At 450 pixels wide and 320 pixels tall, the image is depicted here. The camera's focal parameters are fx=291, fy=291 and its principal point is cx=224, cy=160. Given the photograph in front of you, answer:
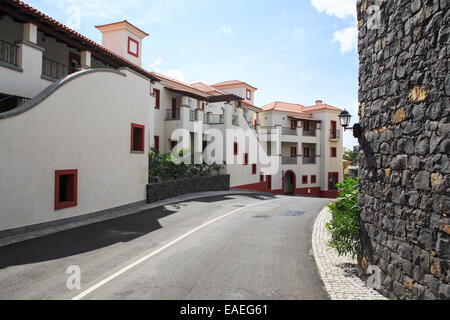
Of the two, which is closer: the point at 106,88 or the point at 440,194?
the point at 440,194

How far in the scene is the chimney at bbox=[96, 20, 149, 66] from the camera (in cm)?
2477

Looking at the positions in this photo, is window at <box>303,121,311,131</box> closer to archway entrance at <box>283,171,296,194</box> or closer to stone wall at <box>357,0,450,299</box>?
archway entrance at <box>283,171,296,194</box>

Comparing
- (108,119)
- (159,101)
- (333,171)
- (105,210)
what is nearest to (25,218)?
(105,210)

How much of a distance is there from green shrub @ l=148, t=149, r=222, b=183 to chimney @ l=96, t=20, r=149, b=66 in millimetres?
9656

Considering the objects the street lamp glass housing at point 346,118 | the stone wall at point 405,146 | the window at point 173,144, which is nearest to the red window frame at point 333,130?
the window at point 173,144

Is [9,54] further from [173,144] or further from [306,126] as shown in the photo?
[306,126]

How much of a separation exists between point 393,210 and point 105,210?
41.4 ft

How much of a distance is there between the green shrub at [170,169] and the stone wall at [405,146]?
50.8 feet

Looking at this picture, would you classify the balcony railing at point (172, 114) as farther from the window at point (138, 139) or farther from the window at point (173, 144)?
the window at point (138, 139)

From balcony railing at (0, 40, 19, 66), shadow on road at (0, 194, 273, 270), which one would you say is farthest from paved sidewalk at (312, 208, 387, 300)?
balcony railing at (0, 40, 19, 66)

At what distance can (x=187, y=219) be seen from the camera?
13328 millimetres

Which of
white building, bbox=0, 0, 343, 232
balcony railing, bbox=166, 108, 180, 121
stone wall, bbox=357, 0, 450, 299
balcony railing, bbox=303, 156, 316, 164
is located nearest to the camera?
stone wall, bbox=357, 0, 450, 299

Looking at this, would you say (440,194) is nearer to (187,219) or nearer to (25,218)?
(187,219)

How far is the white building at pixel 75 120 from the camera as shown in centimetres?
1020
